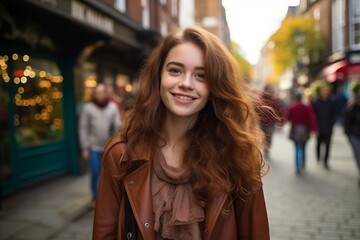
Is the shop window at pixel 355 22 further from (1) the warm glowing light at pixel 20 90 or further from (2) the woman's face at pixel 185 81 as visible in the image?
(2) the woman's face at pixel 185 81

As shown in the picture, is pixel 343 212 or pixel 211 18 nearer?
pixel 343 212

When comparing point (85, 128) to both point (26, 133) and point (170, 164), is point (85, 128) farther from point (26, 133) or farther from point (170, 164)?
point (170, 164)

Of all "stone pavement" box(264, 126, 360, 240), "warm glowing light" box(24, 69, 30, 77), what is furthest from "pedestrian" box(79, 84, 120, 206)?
"stone pavement" box(264, 126, 360, 240)

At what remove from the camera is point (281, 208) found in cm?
531

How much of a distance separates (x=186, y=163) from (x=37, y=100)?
6.07m

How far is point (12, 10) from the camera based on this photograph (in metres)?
5.29

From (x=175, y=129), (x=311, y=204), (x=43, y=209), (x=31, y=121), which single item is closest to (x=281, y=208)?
(x=311, y=204)

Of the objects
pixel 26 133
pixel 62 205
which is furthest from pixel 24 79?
pixel 62 205

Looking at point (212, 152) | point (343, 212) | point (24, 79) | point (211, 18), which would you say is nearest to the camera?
point (212, 152)

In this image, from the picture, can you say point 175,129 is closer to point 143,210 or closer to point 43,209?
point 143,210

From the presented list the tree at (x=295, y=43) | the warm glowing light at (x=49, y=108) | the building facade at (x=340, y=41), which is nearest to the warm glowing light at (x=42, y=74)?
the warm glowing light at (x=49, y=108)

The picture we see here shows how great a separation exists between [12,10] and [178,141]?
4.57 m

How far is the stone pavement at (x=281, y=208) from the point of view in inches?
173

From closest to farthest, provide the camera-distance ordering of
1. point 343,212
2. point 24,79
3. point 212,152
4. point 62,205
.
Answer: point 212,152, point 343,212, point 62,205, point 24,79
